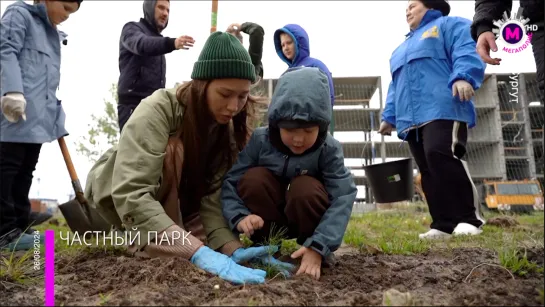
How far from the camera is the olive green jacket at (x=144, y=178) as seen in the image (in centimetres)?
142

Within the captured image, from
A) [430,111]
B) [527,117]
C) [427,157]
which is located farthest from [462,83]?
[527,117]

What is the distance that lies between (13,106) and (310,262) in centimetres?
171

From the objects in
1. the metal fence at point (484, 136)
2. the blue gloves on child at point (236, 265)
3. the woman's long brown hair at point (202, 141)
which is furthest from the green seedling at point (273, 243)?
the metal fence at point (484, 136)

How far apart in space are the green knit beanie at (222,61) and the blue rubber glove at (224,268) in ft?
2.06

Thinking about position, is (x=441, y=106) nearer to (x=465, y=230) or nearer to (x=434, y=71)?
(x=434, y=71)

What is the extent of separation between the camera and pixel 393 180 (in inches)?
119

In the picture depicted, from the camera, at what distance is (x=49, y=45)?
2.55 meters

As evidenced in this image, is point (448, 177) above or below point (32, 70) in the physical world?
below

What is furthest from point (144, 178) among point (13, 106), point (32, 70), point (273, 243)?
point (32, 70)

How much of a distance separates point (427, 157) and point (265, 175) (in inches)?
57.1

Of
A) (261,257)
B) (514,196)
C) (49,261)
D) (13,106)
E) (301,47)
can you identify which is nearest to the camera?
(49,261)

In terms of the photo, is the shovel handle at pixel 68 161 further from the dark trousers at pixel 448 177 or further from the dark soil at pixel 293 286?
the dark trousers at pixel 448 177

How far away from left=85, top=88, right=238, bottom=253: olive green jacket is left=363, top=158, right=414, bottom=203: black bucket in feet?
4.91

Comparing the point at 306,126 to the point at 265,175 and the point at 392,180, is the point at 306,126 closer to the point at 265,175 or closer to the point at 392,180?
the point at 265,175
